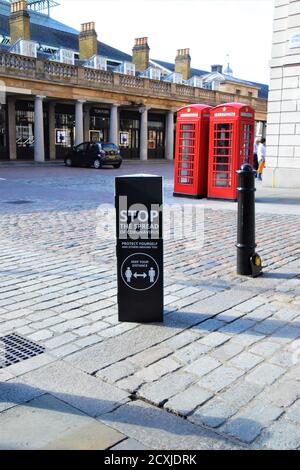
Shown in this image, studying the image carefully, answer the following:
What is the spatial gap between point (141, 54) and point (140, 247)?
152 ft

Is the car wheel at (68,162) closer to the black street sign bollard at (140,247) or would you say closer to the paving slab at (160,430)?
the black street sign bollard at (140,247)

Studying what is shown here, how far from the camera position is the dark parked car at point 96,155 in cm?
2782

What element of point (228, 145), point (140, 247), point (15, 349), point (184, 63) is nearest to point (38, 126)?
point (228, 145)

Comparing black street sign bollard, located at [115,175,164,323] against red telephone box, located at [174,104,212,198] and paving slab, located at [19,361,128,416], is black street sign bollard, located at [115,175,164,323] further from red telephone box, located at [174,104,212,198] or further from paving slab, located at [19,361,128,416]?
red telephone box, located at [174,104,212,198]

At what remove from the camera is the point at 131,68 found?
44.1m

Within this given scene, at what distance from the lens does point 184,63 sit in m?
51.3

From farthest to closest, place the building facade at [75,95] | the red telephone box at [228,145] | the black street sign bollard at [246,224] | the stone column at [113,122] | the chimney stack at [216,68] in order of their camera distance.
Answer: the chimney stack at [216,68] → the stone column at [113,122] → the building facade at [75,95] → the red telephone box at [228,145] → the black street sign bollard at [246,224]

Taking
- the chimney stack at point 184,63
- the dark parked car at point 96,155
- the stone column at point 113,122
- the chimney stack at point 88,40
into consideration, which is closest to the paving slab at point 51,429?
the dark parked car at point 96,155

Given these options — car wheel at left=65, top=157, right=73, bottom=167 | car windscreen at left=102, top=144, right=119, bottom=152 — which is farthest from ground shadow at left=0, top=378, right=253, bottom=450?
car wheel at left=65, top=157, right=73, bottom=167

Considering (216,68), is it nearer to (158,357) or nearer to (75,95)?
(75,95)

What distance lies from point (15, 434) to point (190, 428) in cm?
98
